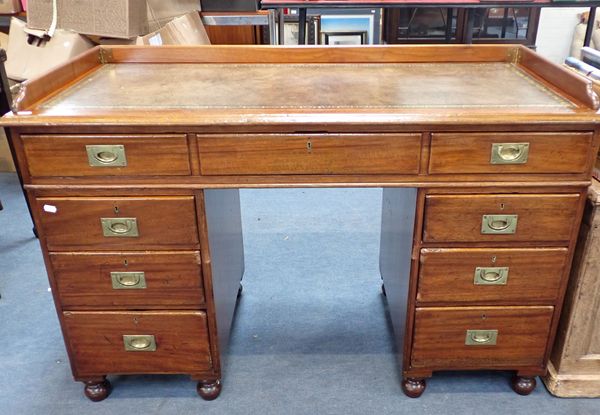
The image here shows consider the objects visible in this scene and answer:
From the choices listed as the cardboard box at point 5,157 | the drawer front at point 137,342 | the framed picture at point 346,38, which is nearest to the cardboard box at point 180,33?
the framed picture at point 346,38

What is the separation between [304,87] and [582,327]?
3.40 feet

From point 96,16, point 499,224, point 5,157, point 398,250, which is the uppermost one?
point 96,16

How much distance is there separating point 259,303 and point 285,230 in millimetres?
570

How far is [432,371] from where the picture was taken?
1641mm

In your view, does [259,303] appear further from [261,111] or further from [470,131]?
[470,131]

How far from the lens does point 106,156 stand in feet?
4.32

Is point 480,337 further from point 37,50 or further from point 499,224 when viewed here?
point 37,50

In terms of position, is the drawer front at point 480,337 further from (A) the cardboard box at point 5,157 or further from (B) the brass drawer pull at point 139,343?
(A) the cardboard box at point 5,157

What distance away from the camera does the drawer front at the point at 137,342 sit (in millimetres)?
1523

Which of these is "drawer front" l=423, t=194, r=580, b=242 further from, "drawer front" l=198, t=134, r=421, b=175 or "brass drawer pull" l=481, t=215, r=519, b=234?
"drawer front" l=198, t=134, r=421, b=175

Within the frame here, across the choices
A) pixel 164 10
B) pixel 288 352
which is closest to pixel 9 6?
pixel 164 10

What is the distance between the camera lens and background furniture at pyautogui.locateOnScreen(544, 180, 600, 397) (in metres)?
1.44

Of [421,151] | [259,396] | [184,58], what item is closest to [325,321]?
[259,396]

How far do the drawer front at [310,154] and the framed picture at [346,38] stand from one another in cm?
256
